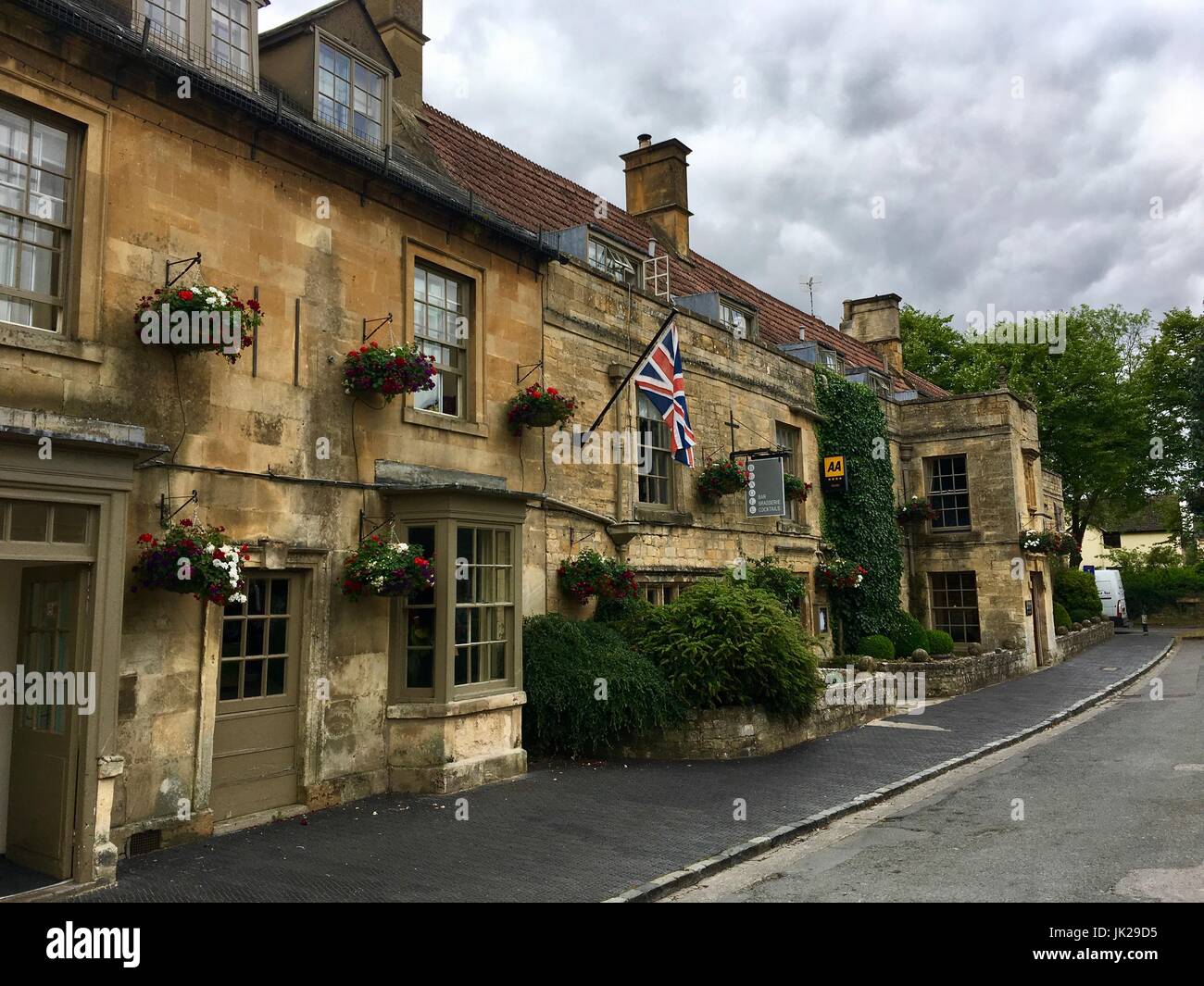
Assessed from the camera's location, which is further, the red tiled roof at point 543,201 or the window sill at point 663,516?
the red tiled roof at point 543,201

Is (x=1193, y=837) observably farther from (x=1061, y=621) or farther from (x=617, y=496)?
(x=1061, y=621)

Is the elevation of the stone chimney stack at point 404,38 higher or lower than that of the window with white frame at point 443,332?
higher

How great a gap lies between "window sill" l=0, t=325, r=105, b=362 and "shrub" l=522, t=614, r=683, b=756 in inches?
255

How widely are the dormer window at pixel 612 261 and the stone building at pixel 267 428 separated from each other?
1.71ft

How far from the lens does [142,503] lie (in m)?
8.56

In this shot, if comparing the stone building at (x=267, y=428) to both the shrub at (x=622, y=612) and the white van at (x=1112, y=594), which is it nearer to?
the shrub at (x=622, y=612)

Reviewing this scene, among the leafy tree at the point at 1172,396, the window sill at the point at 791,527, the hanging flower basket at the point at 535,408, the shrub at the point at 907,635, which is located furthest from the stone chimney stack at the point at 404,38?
the leafy tree at the point at 1172,396

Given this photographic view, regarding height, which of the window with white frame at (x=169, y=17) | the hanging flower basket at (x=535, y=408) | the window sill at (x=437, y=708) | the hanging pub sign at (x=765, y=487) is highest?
the window with white frame at (x=169, y=17)

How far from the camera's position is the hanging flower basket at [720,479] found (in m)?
17.5

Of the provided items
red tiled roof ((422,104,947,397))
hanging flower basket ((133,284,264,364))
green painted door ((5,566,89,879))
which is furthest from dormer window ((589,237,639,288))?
green painted door ((5,566,89,879))

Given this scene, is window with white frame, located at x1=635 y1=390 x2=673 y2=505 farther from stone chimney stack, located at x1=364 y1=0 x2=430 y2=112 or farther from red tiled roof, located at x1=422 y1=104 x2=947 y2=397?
stone chimney stack, located at x1=364 y1=0 x2=430 y2=112

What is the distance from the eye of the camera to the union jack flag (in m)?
14.1

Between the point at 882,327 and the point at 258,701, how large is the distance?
96.6 ft
